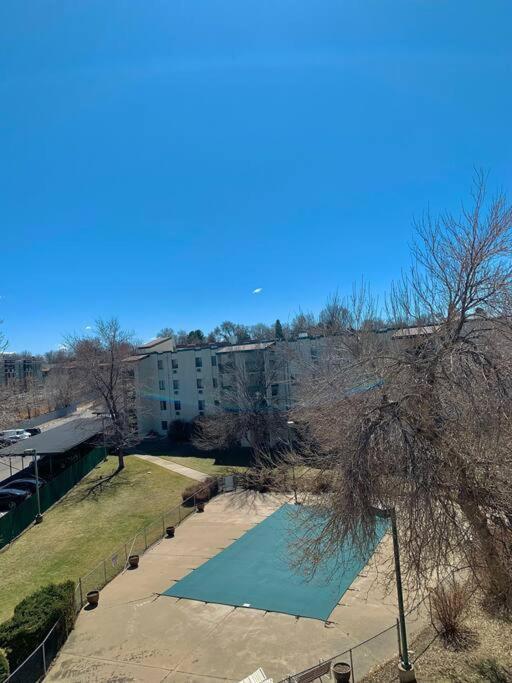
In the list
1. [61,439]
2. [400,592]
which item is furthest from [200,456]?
[400,592]

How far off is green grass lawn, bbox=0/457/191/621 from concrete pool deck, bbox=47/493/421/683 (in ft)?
14.4

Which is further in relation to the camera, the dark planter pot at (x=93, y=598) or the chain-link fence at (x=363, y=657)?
the dark planter pot at (x=93, y=598)

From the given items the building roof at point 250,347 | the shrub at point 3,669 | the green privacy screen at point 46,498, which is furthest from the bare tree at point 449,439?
the building roof at point 250,347

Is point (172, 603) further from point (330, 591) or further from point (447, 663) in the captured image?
point (447, 663)

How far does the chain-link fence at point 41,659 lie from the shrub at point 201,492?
13.5m

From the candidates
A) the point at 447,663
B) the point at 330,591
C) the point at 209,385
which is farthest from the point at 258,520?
the point at 209,385

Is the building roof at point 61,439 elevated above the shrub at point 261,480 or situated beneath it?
elevated above

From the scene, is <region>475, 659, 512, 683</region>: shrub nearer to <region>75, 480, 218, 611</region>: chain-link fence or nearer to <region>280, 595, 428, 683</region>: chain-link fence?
<region>280, 595, 428, 683</region>: chain-link fence

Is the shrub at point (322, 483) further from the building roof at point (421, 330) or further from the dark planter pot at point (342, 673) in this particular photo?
the building roof at point (421, 330)

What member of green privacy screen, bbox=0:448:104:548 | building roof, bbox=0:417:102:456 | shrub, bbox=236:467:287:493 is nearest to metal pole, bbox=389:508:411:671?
shrub, bbox=236:467:287:493

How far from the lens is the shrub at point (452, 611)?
11.6m

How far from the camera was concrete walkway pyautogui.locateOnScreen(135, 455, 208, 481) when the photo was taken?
34.0m

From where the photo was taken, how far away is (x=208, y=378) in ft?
167

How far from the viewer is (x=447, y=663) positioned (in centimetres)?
1098
